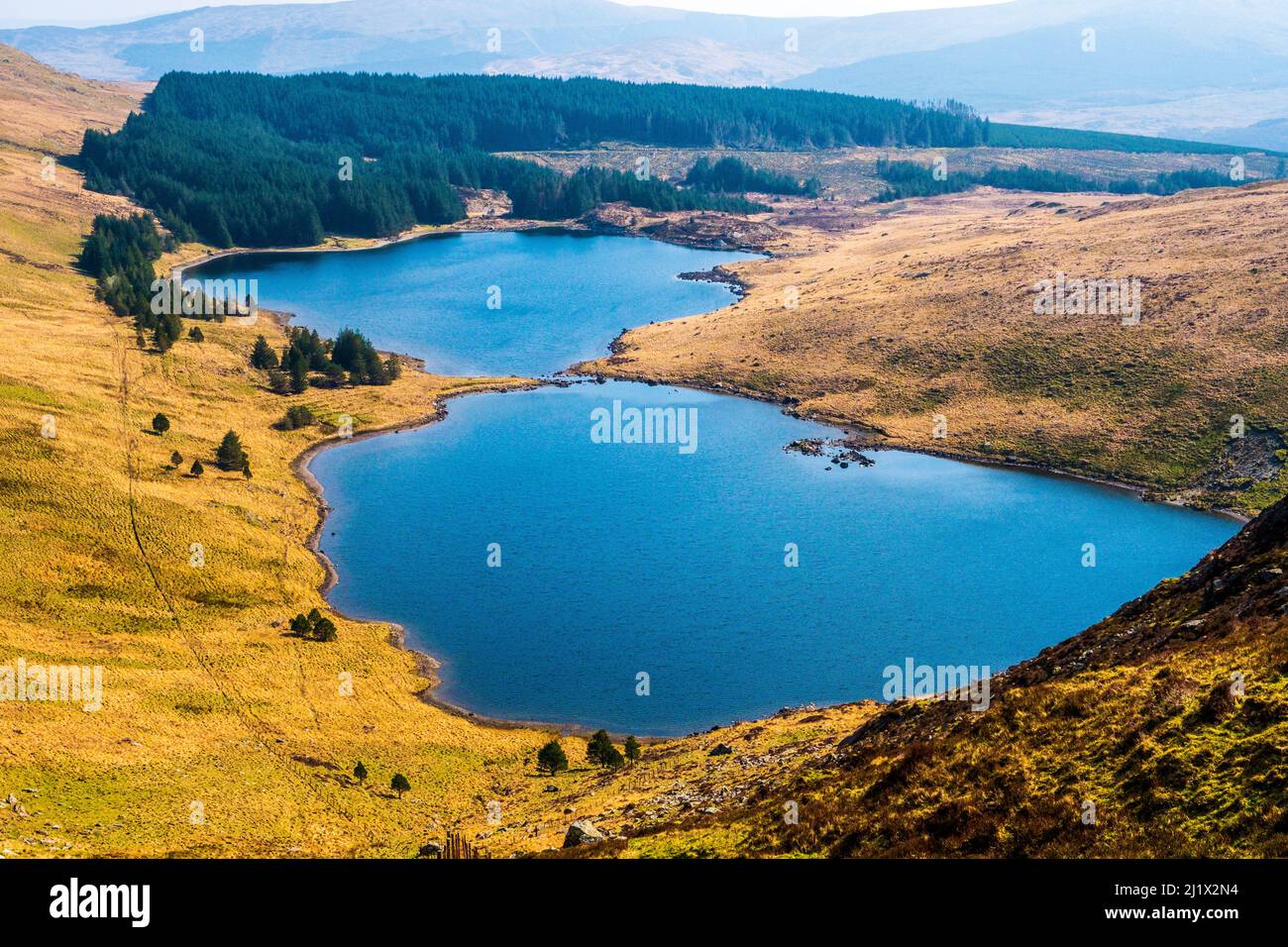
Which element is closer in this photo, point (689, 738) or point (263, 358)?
point (689, 738)

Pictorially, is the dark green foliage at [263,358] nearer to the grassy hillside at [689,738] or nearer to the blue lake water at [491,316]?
the grassy hillside at [689,738]

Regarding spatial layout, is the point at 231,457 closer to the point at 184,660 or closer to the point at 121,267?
the point at 184,660

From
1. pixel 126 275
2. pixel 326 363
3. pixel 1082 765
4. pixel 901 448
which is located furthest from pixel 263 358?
pixel 1082 765

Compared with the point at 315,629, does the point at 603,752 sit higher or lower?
lower

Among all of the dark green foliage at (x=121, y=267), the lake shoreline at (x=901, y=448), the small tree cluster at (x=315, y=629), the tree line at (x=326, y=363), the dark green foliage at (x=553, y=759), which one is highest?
the dark green foliage at (x=121, y=267)

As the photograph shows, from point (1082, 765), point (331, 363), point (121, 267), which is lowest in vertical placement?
point (1082, 765)

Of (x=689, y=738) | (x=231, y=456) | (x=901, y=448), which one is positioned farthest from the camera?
(x=901, y=448)

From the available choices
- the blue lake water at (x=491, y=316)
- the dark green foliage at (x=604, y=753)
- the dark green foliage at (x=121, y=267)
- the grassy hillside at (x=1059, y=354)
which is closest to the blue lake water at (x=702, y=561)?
the dark green foliage at (x=604, y=753)
